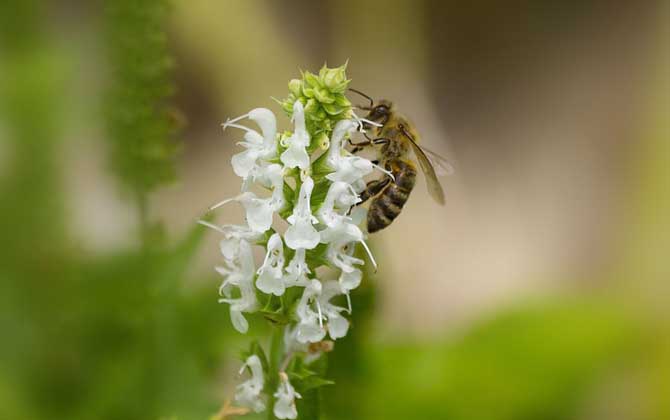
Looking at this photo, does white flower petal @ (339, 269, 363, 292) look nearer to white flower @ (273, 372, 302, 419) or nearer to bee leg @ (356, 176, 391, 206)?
white flower @ (273, 372, 302, 419)

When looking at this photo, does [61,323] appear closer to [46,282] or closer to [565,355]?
[46,282]

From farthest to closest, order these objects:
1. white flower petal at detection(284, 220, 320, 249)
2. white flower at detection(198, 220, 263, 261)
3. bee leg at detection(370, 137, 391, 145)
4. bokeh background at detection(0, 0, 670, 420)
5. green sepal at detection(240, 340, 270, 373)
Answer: bokeh background at detection(0, 0, 670, 420) < bee leg at detection(370, 137, 391, 145) < green sepal at detection(240, 340, 270, 373) < white flower at detection(198, 220, 263, 261) < white flower petal at detection(284, 220, 320, 249)

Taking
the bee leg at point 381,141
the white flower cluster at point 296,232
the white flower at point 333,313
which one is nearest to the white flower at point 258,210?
the white flower cluster at point 296,232

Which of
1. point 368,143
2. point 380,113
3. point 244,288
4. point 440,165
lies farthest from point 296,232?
point 440,165

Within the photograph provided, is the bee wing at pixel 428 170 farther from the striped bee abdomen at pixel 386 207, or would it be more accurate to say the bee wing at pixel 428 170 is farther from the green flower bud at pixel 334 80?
the green flower bud at pixel 334 80

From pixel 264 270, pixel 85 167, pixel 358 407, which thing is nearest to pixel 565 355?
pixel 358 407

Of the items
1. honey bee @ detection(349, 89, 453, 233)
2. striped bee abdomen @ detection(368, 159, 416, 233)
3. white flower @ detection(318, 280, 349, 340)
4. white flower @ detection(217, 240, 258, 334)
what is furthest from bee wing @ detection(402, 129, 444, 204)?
white flower @ detection(217, 240, 258, 334)

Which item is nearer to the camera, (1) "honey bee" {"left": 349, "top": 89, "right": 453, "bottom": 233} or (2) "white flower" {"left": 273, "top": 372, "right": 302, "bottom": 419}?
(2) "white flower" {"left": 273, "top": 372, "right": 302, "bottom": 419}
